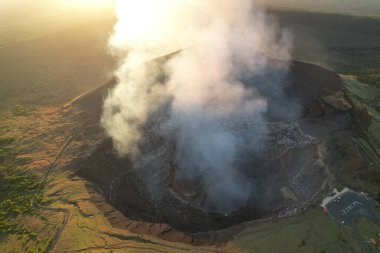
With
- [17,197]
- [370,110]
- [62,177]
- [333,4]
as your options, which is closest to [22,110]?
[62,177]

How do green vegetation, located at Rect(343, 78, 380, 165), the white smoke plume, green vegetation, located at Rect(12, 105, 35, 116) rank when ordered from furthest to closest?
green vegetation, located at Rect(12, 105, 35, 116) → the white smoke plume → green vegetation, located at Rect(343, 78, 380, 165)

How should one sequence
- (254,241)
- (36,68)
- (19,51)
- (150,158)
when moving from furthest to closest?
1. (19,51)
2. (36,68)
3. (150,158)
4. (254,241)

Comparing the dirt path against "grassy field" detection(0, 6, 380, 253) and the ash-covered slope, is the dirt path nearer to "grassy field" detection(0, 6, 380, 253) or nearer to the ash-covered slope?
"grassy field" detection(0, 6, 380, 253)

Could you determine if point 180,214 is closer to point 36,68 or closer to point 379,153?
point 379,153

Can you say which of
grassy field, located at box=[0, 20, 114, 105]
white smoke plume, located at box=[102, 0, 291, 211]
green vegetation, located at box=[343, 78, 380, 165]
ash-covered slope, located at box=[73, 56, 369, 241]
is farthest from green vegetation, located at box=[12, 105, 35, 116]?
green vegetation, located at box=[343, 78, 380, 165]

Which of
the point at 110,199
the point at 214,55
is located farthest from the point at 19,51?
the point at 110,199

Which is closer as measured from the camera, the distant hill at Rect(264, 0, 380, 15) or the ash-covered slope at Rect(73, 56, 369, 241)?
the ash-covered slope at Rect(73, 56, 369, 241)

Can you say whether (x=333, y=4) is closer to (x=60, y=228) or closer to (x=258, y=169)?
(x=258, y=169)
